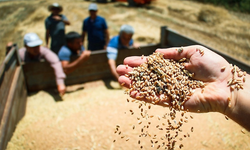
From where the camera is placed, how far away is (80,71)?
4875 mm

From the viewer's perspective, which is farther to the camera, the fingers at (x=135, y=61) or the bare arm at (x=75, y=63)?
the bare arm at (x=75, y=63)

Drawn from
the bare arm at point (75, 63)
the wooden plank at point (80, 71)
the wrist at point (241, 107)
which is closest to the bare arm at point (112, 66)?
the wooden plank at point (80, 71)

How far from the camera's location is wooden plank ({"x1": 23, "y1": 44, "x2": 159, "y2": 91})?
14.6ft

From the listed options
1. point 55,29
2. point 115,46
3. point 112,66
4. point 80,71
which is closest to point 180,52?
point 112,66

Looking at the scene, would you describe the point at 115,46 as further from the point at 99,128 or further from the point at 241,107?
the point at 241,107

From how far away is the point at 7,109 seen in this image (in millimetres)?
2934

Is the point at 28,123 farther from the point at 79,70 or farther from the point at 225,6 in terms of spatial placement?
the point at 225,6

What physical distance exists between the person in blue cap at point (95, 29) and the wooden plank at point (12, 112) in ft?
6.00

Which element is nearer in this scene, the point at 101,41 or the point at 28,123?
the point at 28,123

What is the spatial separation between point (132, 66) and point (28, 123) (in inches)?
83.5

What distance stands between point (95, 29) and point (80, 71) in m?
1.11

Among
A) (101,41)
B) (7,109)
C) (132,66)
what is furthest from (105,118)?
(101,41)

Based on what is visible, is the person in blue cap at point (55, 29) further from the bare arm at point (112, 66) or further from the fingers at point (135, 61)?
the fingers at point (135, 61)

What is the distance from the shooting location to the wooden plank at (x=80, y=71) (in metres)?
4.46
